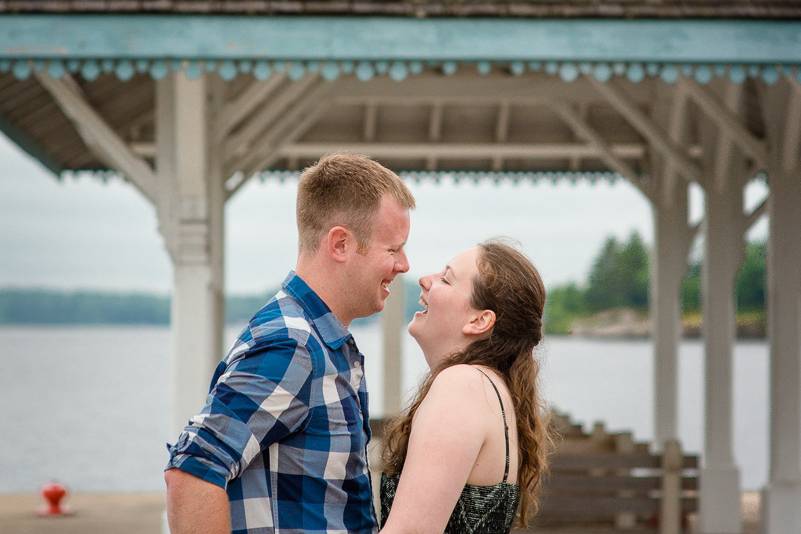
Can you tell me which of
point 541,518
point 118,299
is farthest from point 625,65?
point 118,299

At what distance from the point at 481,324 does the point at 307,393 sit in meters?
0.55

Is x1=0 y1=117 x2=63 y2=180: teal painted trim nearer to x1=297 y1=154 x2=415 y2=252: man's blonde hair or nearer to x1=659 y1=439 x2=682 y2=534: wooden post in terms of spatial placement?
x1=659 y1=439 x2=682 y2=534: wooden post

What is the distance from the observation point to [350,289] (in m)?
2.63

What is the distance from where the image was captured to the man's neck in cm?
262

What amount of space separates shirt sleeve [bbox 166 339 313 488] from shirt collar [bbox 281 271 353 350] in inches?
5.0

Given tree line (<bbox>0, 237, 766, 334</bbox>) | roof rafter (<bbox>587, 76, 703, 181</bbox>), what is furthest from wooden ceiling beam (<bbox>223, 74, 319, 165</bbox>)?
tree line (<bbox>0, 237, 766, 334</bbox>)

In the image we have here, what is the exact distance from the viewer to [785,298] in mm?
9188

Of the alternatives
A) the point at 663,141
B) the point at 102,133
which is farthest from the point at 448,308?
the point at 663,141

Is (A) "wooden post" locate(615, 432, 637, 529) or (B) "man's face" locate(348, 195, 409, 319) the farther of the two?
(A) "wooden post" locate(615, 432, 637, 529)

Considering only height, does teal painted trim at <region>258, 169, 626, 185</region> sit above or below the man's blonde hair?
above

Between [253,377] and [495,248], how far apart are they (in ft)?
2.47

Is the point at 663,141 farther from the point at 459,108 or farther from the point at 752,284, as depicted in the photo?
the point at 752,284

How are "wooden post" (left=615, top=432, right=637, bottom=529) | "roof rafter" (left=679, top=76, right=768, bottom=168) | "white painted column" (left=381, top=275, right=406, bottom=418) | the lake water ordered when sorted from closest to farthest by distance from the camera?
"roof rafter" (left=679, top=76, right=768, bottom=168), "wooden post" (left=615, top=432, right=637, bottom=529), "white painted column" (left=381, top=275, right=406, bottom=418), the lake water

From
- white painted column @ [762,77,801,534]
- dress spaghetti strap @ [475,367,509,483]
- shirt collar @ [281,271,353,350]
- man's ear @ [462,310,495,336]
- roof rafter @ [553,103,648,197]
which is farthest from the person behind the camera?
roof rafter @ [553,103,648,197]
